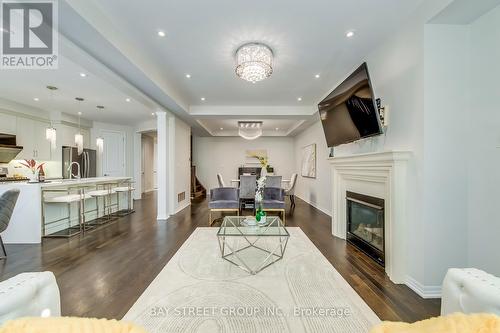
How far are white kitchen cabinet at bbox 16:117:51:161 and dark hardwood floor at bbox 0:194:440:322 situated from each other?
3090mm

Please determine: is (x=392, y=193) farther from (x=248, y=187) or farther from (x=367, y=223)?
(x=248, y=187)

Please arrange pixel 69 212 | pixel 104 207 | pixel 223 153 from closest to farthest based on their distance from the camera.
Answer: pixel 69 212, pixel 104 207, pixel 223 153

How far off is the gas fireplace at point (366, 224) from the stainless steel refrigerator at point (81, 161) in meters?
6.86

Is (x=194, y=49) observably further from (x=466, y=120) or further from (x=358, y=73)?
(x=466, y=120)

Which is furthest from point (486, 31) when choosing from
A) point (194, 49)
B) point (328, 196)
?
point (328, 196)

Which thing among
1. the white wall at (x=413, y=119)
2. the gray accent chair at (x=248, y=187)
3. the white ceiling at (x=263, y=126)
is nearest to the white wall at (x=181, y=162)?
the white ceiling at (x=263, y=126)

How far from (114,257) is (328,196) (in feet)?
15.5

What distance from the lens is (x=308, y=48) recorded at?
3002mm

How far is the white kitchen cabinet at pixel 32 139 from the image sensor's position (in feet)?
17.1

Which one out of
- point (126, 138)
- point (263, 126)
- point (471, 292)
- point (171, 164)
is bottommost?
point (471, 292)

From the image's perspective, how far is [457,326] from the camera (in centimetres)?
75

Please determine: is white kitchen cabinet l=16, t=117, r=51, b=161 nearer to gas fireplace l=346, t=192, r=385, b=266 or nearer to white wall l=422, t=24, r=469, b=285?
gas fireplace l=346, t=192, r=385, b=266

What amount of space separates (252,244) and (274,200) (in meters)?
1.90

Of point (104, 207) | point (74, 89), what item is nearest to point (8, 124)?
point (74, 89)
